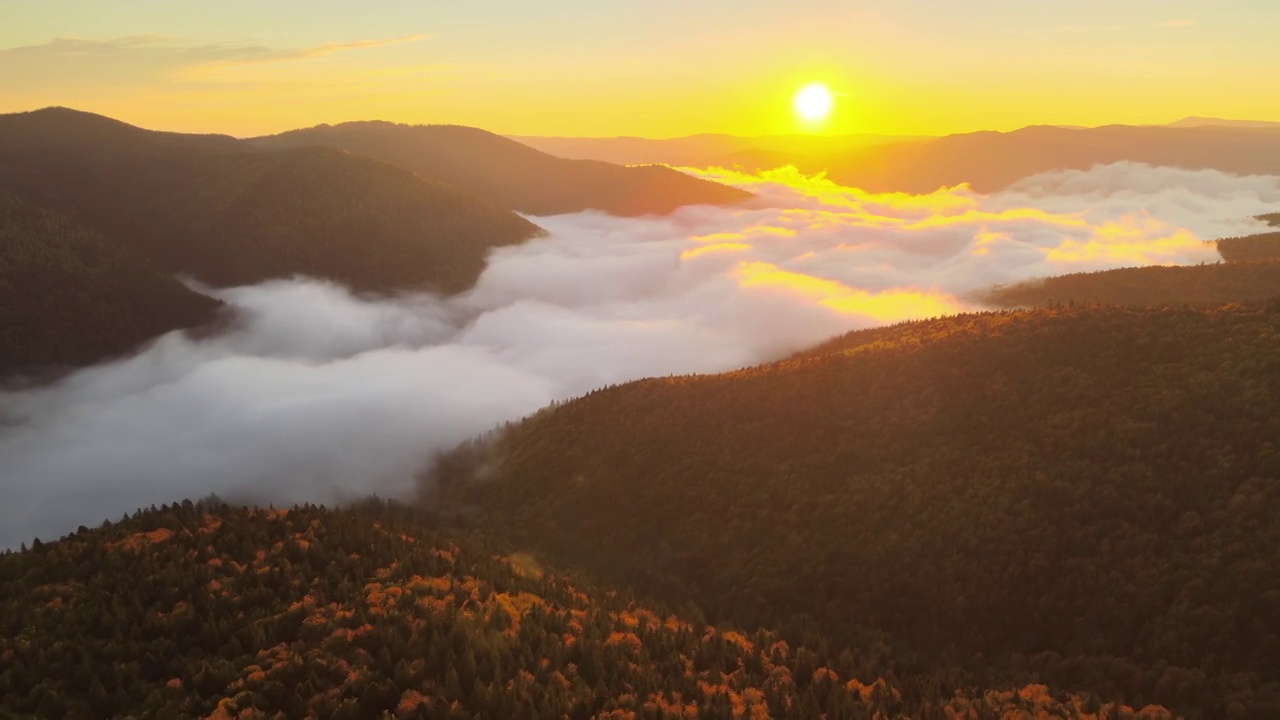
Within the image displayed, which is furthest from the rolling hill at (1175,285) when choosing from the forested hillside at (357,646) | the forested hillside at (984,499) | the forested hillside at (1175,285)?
the forested hillside at (357,646)

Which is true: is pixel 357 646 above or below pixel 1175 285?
below

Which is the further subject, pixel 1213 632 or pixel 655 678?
pixel 1213 632

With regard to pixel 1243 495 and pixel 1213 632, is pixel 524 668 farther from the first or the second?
pixel 1243 495

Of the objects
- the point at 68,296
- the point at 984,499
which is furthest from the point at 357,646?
the point at 68,296

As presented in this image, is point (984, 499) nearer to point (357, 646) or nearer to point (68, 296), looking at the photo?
point (357, 646)

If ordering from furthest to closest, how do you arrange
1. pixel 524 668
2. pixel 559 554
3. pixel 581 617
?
pixel 559 554, pixel 581 617, pixel 524 668

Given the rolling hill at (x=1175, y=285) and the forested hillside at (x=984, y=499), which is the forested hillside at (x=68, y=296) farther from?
the rolling hill at (x=1175, y=285)

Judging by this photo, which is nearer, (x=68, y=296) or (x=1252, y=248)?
(x=1252, y=248)

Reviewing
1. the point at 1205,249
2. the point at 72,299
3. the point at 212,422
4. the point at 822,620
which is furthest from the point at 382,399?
the point at 1205,249
